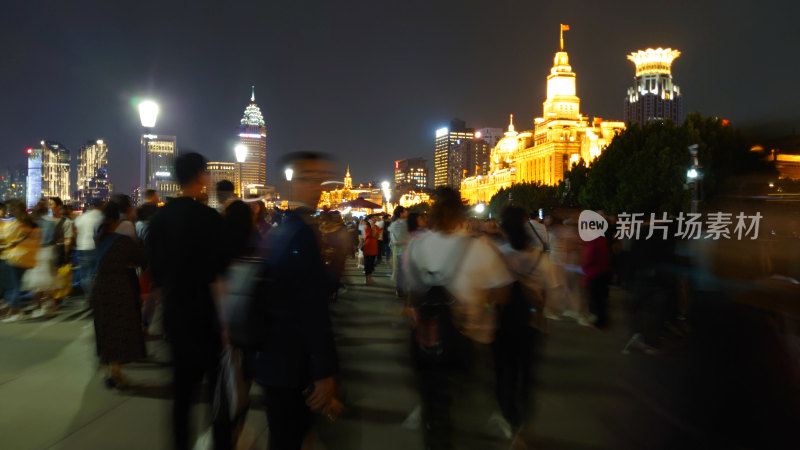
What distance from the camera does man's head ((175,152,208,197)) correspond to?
3.50 meters

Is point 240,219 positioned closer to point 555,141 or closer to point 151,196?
point 151,196

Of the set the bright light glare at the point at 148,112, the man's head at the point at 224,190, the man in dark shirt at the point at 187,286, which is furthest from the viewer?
the bright light glare at the point at 148,112

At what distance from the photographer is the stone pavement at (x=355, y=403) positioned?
4.47 meters

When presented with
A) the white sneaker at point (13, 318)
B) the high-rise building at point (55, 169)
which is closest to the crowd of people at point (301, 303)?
the white sneaker at point (13, 318)

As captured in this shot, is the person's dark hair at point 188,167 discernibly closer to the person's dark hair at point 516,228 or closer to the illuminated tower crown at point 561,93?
the person's dark hair at point 516,228

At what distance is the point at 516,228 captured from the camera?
480cm

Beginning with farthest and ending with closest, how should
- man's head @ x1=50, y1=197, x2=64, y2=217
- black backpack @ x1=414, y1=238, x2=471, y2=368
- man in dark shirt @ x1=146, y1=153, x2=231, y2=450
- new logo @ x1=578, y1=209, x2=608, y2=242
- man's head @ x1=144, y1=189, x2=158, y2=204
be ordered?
man's head @ x1=50, y1=197, x2=64, y2=217, new logo @ x1=578, y1=209, x2=608, y2=242, man's head @ x1=144, y1=189, x2=158, y2=204, black backpack @ x1=414, y1=238, x2=471, y2=368, man in dark shirt @ x1=146, y1=153, x2=231, y2=450

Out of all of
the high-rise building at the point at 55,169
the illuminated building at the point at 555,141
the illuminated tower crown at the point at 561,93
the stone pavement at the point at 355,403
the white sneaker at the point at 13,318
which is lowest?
the stone pavement at the point at 355,403

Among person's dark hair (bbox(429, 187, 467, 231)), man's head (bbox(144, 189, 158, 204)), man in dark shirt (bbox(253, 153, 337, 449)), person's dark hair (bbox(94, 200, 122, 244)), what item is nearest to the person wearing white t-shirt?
man's head (bbox(144, 189, 158, 204))

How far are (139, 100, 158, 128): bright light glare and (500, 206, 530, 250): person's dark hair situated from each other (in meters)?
9.65

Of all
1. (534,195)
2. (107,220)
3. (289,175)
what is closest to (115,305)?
(107,220)

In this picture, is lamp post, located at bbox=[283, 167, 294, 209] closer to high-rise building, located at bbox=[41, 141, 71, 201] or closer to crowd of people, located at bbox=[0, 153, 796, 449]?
crowd of people, located at bbox=[0, 153, 796, 449]

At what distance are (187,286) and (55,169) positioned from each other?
96.5 m

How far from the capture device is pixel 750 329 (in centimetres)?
308
